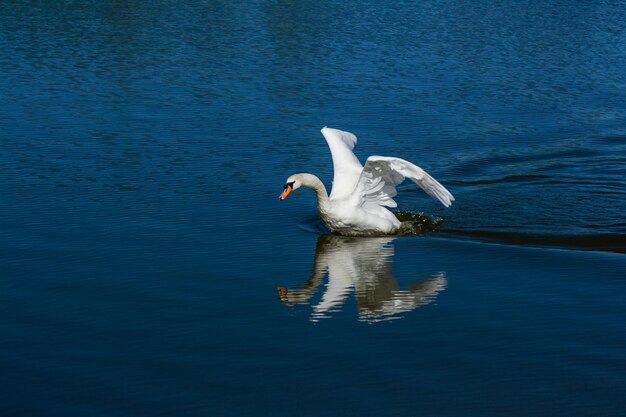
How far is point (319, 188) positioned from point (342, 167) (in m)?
1.13

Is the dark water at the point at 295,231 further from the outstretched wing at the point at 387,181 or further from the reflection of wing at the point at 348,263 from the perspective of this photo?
the outstretched wing at the point at 387,181

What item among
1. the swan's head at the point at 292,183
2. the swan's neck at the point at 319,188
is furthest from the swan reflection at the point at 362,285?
the swan's head at the point at 292,183

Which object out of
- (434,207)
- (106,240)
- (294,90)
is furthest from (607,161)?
(106,240)

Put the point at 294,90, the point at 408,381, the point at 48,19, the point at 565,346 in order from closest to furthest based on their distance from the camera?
the point at 408,381 → the point at 565,346 → the point at 294,90 → the point at 48,19

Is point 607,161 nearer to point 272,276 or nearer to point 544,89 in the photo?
point 544,89

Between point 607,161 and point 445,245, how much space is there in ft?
15.2

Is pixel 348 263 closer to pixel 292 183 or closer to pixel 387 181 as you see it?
pixel 292 183

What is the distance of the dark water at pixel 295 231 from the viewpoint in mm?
9320

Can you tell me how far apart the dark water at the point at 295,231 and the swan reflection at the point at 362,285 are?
0.04 metres

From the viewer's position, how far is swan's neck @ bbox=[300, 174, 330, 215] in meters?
13.2

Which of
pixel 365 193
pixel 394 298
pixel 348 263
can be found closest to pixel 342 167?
pixel 365 193

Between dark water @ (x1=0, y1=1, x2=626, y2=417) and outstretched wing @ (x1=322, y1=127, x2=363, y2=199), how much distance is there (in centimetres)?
55

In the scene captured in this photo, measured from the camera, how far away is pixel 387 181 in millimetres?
13773

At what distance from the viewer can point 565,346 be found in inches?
396
